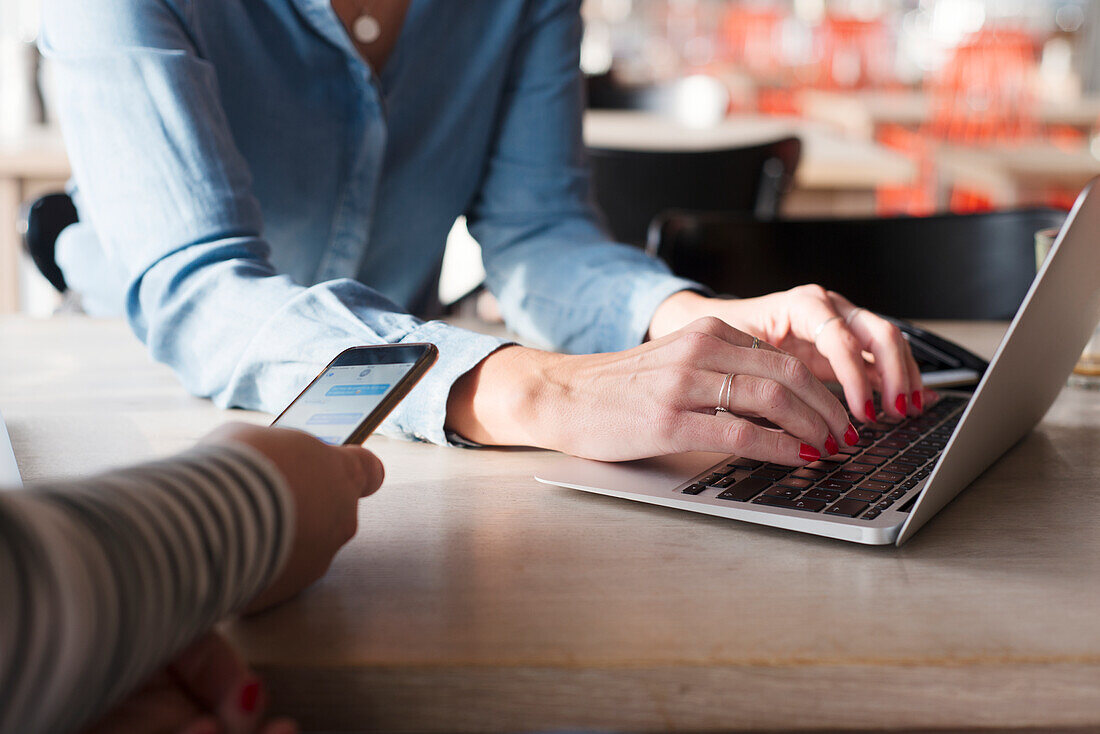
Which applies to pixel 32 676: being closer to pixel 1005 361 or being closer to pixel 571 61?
pixel 1005 361

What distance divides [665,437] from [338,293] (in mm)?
263

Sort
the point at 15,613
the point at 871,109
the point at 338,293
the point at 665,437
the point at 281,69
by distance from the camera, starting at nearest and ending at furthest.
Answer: the point at 15,613
the point at 665,437
the point at 338,293
the point at 281,69
the point at 871,109

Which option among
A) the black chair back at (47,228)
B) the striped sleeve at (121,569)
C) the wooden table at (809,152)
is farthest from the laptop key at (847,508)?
the wooden table at (809,152)

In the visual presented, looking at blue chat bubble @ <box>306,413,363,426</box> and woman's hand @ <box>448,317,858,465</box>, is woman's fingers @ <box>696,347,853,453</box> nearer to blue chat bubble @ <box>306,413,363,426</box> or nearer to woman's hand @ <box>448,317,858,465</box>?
woman's hand @ <box>448,317,858,465</box>

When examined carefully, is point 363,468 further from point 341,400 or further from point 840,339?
point 840,339

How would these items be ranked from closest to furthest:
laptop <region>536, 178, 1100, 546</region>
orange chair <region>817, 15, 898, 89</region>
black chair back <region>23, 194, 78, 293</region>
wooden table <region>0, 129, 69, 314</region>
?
1. laptop <region>536, 178, 1100, 546</region>
2. black chair back <region>23, 194, 78, 293</region>
3. wooden table <region>0, 129, 69, 314</region>
4. orange chair <region>817, 15, 898, 89</region>

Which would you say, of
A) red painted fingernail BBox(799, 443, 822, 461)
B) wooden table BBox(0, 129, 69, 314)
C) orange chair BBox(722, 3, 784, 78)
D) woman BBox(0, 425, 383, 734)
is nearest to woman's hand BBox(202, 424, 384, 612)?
woman BBox(0, 425, 383, 734)

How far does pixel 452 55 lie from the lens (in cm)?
108

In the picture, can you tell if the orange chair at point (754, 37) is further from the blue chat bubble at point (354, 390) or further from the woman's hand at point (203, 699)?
the woman's hand at point (203, 699)

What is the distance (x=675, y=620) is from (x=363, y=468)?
0.16 meters

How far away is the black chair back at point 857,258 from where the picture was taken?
1345 millimetres

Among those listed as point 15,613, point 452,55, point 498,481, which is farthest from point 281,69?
A: point 15,613

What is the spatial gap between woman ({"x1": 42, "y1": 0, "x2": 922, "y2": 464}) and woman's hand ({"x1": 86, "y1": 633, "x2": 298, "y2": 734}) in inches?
10.6

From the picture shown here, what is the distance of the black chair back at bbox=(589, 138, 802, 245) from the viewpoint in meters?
1.96
